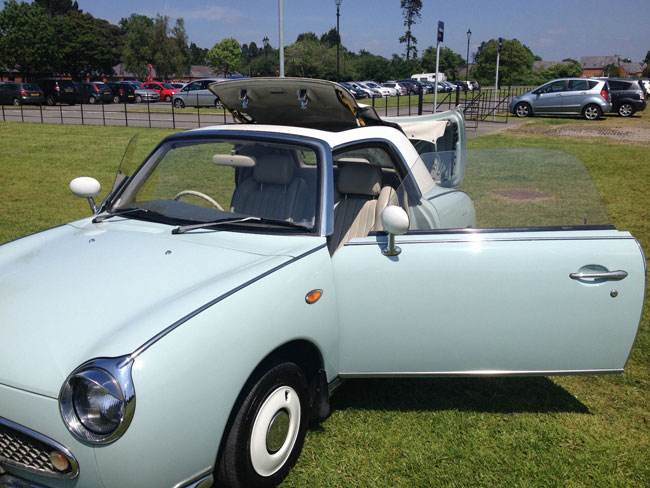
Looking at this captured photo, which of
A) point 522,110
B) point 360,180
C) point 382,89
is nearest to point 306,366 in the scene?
point 360,180

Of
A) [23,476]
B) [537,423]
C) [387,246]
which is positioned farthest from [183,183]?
[537,423]

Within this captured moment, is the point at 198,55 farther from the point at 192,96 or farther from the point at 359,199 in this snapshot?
the point at 359,199

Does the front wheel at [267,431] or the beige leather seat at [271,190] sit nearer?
the front wheel at [267,431]

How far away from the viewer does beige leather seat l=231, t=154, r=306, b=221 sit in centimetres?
340

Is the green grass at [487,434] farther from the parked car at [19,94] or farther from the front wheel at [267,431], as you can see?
the parked car at [19,94]

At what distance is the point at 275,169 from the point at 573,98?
938 inches

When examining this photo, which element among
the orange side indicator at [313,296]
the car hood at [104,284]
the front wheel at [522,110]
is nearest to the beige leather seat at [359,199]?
the car hood at [104,284]

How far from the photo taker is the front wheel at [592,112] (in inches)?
939

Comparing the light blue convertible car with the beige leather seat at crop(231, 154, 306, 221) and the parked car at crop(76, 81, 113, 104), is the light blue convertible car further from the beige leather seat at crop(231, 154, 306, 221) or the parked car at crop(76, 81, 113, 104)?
the parked car at crop(76, 81, 113, 104)

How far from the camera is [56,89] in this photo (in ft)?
120

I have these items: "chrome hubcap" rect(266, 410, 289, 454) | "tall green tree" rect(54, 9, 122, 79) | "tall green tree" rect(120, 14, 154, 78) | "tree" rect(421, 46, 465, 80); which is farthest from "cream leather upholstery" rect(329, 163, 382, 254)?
"tree" rect(421, 46, 465, 80)

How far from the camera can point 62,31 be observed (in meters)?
80.5

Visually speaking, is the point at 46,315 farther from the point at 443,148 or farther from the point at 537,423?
the point at 443,148

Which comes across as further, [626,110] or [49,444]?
[626,110]
